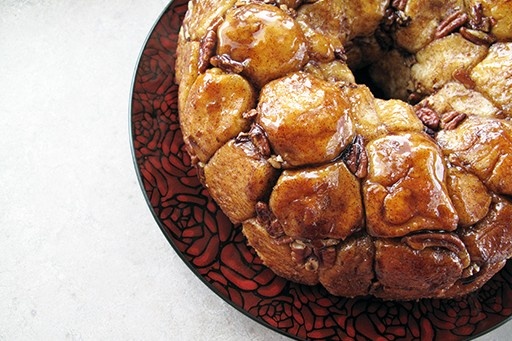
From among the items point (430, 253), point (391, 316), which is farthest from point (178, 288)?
point (430, 253)

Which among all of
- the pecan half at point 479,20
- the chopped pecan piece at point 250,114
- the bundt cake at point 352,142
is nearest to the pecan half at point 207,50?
A: the bundt cake at point 352,142

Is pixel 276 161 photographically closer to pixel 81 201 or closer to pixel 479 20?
pixel 479 20

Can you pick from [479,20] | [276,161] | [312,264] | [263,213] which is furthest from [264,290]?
[479,20]

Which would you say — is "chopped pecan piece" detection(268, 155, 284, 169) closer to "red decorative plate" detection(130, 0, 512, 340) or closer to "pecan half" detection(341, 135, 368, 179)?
"pecan half" detection(341, 135, 368, 179)

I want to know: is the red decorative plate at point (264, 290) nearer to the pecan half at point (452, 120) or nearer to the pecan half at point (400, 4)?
the pecan half at point (452, 120)

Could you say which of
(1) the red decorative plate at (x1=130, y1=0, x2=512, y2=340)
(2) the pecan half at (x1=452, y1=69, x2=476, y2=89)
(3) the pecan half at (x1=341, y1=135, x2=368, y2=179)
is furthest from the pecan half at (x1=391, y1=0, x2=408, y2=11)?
(1) the red decorative plate at (x1=130, y1=0, x2=512, y2=340)

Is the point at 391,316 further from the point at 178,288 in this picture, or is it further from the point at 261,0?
the point at 261,0
